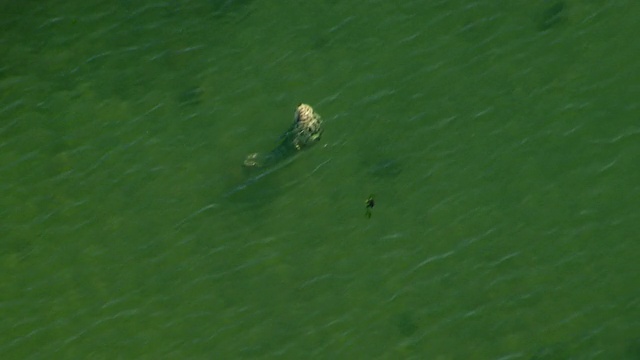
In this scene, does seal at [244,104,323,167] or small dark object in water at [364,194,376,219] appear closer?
small dark object in water at [364,194,376,219]

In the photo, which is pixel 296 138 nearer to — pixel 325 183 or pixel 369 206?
pixel 325 183

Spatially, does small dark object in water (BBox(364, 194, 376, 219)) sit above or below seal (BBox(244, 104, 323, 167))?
below

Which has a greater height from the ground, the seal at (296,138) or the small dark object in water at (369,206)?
the seal at (296,138)

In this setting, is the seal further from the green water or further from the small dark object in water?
the small dark object in water

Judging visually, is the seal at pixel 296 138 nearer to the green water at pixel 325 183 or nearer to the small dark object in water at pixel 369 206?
the green water at pixel 325 183

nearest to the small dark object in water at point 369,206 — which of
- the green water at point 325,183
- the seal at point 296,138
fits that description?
the green water at point 325,183

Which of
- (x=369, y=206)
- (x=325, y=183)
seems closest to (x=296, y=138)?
(x=325, y=183)

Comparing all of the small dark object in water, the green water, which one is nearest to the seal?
the green water
